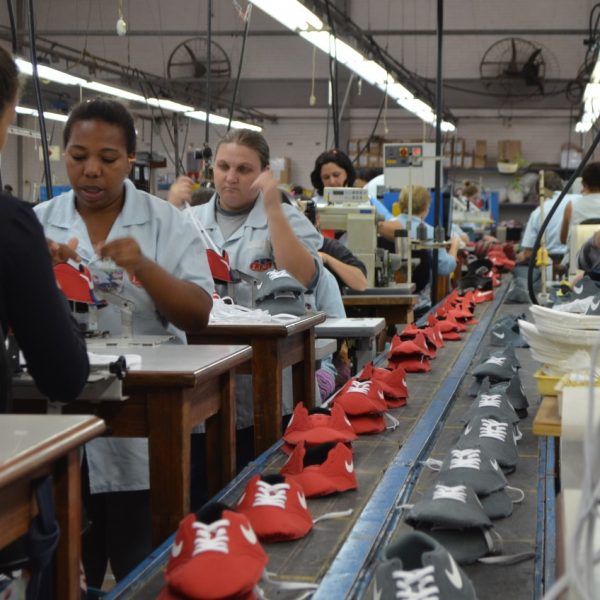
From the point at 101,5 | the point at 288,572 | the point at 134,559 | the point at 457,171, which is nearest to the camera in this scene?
the point at 288,572

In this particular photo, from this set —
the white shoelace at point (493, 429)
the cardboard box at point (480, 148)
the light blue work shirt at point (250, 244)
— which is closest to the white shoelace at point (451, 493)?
the white shoelace at point (493, 429)

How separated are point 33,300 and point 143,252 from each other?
3.03 ft

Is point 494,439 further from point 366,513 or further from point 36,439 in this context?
point 36,439

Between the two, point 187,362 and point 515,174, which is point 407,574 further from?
point 515,174

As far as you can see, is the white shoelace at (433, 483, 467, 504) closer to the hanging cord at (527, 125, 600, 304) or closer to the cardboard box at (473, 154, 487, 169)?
the hanging cord at (527, 125, 600, 304)

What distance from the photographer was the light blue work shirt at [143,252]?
95.4 inches

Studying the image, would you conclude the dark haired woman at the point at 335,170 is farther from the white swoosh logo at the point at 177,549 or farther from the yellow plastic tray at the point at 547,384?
the white swoosh logo at the point at 177,549

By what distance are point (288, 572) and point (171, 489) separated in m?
0.48

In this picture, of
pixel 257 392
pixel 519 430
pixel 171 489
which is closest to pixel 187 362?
pixel 171 489

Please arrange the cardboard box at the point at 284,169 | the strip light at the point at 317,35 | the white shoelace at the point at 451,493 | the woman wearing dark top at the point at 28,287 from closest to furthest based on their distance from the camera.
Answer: the woman wearing dark top at the point at 28,287 → the white shoelace at the point at 451,493 → the strip light at the point at 317,35 → the cardboard box at the point at 284,169

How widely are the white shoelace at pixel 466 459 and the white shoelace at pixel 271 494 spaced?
0.38 metres

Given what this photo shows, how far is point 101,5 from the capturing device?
1697 cm

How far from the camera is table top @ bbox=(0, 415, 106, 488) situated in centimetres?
127

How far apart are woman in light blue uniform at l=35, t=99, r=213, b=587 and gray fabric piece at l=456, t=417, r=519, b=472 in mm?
708
